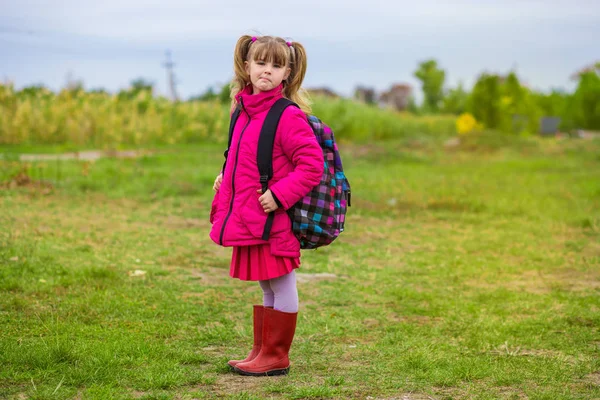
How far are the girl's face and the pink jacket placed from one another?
0.13 feet

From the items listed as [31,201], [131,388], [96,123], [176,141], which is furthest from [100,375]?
[176,141]

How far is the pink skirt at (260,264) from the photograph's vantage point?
3617 mm

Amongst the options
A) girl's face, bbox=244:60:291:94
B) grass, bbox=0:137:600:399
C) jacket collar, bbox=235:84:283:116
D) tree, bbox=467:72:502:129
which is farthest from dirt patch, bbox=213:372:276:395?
tree, bbox=467:72:502:129

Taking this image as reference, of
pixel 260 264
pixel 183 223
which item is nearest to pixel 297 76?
pixel 260 264

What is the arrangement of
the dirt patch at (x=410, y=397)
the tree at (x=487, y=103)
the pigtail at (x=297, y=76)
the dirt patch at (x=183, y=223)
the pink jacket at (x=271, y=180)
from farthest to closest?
1. the tree at (x=487, y=103)
2. the dirt patch at (x=183, y=223)
3. the pigtail at (x=297, y=76)
4. the pink jacket at (x=271, y=180)
5. the dirt patch at (x=410, y=397)

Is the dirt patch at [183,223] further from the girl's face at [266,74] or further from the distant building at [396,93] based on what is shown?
the distant building at [396,93]

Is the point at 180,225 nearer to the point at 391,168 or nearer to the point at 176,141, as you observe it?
the point at 391,168

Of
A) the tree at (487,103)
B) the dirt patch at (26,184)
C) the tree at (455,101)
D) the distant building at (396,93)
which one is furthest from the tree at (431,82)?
the dirt patch at (26,184)

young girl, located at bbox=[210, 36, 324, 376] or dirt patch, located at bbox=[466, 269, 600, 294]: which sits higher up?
young girl, located at bbox=[210, 36, 324, 376]

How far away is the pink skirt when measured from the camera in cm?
362

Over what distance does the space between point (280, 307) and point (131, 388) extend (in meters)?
0.77

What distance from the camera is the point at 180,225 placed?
8.40 meters

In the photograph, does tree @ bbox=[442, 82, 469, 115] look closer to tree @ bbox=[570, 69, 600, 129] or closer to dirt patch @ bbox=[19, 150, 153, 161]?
tree @ bbox=[570, 69, 600, 129]

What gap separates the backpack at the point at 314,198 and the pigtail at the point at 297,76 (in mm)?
111
